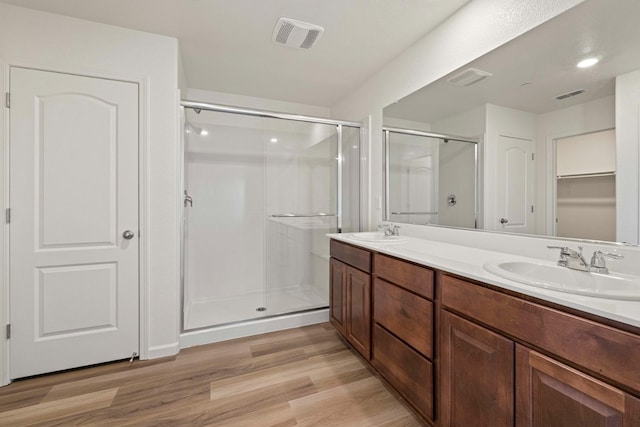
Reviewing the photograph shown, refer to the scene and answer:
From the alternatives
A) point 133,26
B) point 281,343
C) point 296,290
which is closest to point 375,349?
point 281,343

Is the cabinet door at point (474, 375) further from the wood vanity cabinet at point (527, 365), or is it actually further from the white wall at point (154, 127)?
the white wall at point (154, 127)

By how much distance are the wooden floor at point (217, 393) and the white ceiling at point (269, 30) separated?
7.84ft

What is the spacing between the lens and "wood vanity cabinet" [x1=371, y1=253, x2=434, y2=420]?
4.20 ft

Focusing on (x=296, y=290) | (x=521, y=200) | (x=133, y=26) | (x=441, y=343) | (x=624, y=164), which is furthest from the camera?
(x=296, y=290)

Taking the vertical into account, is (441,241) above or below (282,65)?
below

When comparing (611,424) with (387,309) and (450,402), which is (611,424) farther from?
(387,309)

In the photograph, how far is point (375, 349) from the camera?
1.70m

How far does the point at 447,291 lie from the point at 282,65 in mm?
2286

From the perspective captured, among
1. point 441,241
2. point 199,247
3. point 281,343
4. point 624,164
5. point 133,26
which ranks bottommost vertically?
point 281,343

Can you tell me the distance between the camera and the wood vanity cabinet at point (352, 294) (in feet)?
5.87

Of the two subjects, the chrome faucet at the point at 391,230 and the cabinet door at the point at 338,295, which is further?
the chrome faucet at the point at 391,230

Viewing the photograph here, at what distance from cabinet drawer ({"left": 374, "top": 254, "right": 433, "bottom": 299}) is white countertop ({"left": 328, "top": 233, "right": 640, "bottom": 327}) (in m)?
0.04

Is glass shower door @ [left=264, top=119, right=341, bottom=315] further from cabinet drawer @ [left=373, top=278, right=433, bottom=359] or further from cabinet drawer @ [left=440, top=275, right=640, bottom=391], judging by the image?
cabinet drawer @ [left=440, top=275, right=640, bottom=391]

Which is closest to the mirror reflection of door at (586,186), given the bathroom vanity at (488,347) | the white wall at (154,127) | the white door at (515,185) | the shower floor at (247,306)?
the white door at (515,185)
